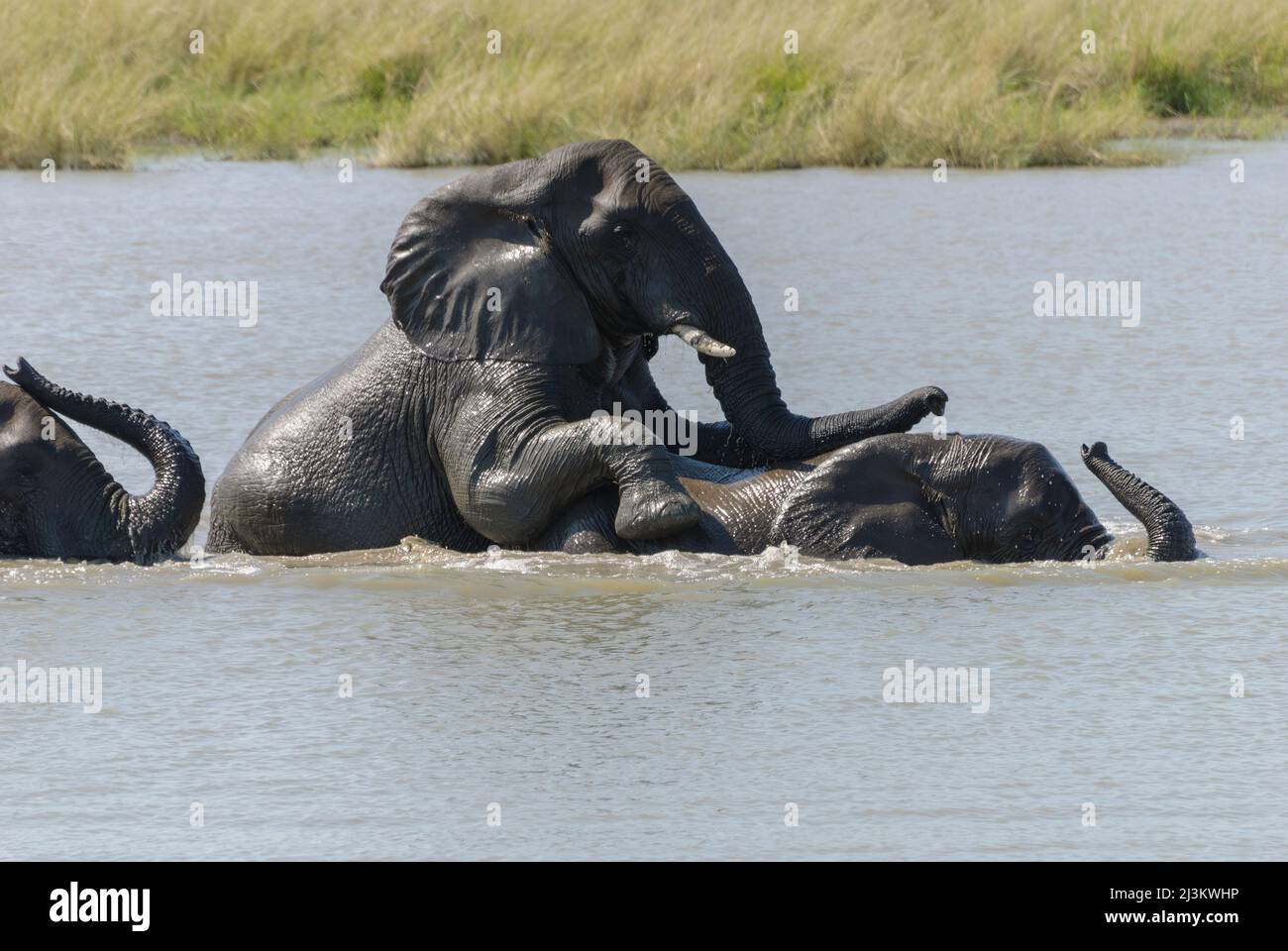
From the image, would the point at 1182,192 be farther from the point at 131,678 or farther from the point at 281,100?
the point at 131,678

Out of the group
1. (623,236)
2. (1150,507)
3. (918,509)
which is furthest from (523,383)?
(1150,507)

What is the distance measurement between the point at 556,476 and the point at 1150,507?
2.05 m

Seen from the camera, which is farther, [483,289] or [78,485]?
[78,485]

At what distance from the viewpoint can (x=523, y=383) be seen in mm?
9328

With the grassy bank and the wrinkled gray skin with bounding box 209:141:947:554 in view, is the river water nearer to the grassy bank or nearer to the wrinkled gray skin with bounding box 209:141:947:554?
the wrinkled gray skin with bounding box 209:141:947:554

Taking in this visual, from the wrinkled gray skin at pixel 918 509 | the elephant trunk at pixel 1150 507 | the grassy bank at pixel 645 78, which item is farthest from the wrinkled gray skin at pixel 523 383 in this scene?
the grassy bank at pixel 645 78

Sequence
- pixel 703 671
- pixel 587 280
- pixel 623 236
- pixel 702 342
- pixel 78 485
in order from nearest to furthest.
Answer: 1. pixel 703 671
2. pixel 702 342
3. pixel 623 236
4. pixel 587 280
5. pixel 78 485

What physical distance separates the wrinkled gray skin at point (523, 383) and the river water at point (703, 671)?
0.20 metres

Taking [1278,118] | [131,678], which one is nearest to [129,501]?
[131,678]

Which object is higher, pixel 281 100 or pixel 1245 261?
pixel 281 100

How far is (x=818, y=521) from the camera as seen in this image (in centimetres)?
905

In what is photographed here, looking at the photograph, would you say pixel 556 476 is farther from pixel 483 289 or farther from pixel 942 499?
pixel 942 499

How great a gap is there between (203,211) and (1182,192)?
7791mm

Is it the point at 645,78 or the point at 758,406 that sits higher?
the point at 645,78
